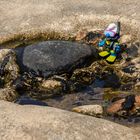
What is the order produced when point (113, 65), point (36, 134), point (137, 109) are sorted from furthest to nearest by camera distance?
point (113, 65) → point (137, 109) → point (36, 134)

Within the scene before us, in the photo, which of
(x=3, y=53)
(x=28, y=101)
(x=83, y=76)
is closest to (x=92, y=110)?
(x=28, y=101)

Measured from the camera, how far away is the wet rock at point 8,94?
1206 cm

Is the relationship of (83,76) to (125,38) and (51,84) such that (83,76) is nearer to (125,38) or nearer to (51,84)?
(51,84)

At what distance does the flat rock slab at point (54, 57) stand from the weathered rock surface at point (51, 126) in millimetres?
3347

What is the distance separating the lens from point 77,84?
1256 cm

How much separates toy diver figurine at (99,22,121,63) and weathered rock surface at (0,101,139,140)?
14.8ft

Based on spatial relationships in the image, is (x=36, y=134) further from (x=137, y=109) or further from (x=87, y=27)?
(x=87, y=27)

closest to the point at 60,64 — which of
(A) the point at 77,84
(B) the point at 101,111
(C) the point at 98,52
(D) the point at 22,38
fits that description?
(A) the point at 77,84

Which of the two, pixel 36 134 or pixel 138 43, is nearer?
pixel 36 134

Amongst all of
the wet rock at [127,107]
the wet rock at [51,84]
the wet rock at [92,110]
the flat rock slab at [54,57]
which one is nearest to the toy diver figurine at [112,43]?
the flat rock slab at [54,57]

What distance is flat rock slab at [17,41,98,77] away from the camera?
42.0 feet

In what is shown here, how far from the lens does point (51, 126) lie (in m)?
8.79

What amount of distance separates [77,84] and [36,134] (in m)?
4.21

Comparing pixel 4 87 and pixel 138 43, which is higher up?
pixel 138 43
